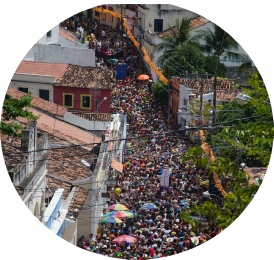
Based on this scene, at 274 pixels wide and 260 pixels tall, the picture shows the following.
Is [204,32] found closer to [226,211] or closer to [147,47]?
[147,47]

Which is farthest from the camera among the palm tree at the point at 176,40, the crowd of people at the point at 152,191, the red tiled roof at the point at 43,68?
the palm tree at the point at 176,40

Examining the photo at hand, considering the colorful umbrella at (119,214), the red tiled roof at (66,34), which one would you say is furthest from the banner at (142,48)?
the colorful umbrella at (119,214)

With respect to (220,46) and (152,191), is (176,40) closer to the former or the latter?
(220,46)

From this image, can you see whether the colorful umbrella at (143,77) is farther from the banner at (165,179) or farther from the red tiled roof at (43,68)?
the banner at (165,179)

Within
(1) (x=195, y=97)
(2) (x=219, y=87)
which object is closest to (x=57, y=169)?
(1) (x=195, y=97)

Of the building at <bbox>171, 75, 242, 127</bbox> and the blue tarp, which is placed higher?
the blue tarp

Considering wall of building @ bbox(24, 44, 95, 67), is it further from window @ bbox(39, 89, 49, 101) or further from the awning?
the awning

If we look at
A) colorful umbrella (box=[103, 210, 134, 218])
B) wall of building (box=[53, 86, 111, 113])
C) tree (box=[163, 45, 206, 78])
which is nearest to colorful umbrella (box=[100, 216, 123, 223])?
colorful umbrella (box=[103, 210, 134, 218])
